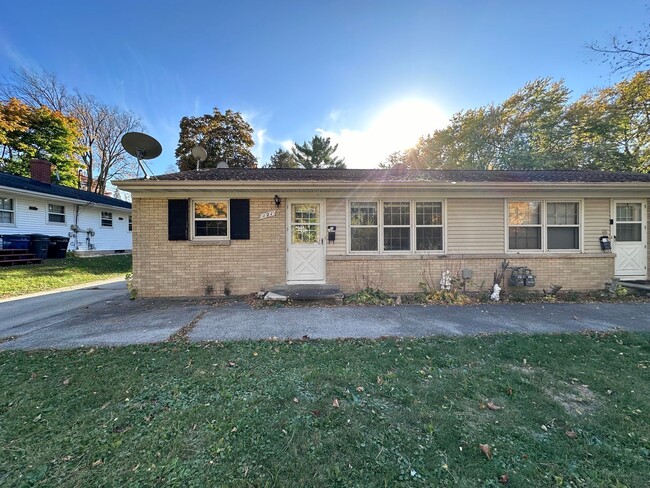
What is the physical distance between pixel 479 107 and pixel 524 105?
342 centimetres

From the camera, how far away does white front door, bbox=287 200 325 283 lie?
7.04m

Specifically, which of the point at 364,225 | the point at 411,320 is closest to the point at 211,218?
the point at 364,225

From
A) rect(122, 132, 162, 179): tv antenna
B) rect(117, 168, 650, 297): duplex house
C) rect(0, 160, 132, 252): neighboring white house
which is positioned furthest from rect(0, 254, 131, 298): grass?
rect(122, 132, 162, 179): tv antenna

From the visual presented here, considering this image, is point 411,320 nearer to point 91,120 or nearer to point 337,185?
point 337,185

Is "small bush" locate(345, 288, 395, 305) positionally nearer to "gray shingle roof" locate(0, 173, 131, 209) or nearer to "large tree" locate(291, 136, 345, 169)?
"gray shingle roof" locate(0, 173, 131, 209)

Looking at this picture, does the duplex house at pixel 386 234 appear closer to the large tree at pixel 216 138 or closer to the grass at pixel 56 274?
the grass at pixel 56 274

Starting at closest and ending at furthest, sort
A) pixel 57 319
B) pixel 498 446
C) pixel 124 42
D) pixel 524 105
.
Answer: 1. pixel 498 446
2. pixel 57 319
3. pixel 124 42
4. pixel 524 105

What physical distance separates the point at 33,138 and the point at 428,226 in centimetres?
2673

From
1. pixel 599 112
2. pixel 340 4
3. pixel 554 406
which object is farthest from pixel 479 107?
pixel 554 406

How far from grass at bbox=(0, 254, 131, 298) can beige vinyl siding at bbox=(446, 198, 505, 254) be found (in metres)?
12.0

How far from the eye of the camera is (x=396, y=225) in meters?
7.16

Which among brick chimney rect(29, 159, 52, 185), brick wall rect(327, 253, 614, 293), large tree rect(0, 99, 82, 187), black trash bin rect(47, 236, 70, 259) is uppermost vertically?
large tree rect(0, 99, 82, 187)

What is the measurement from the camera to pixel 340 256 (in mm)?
7039

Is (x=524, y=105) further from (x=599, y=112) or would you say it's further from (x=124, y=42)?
(x=124, y=42)
